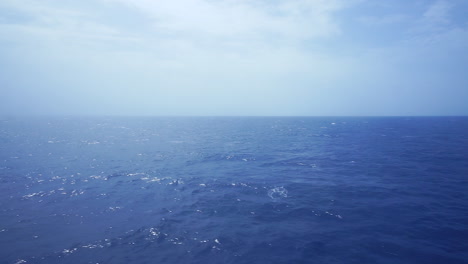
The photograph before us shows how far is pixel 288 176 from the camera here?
3288cm

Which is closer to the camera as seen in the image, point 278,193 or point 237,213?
point 237,213

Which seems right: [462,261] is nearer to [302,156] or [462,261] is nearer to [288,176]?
[288,176]

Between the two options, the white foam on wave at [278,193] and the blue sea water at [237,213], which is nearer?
the blue sea water at [237,213]

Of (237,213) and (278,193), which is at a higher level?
(278,193)

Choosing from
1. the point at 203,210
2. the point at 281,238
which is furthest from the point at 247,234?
the point at 203,210

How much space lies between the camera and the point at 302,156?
4766cm

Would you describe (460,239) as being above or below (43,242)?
above

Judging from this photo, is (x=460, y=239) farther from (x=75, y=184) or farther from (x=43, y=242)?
(x=75, y=184)

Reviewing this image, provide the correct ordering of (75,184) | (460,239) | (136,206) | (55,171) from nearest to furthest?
1. (460,239)
2. (136,206)
3. (75,184)
4. (55,171)

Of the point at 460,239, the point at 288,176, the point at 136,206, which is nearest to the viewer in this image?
the point at 460,239

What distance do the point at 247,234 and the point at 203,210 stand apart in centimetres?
619

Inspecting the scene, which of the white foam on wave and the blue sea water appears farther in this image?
the white foam on wave

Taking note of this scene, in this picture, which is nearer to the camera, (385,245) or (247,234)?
(385,245)

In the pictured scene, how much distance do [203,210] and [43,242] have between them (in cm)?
1266
